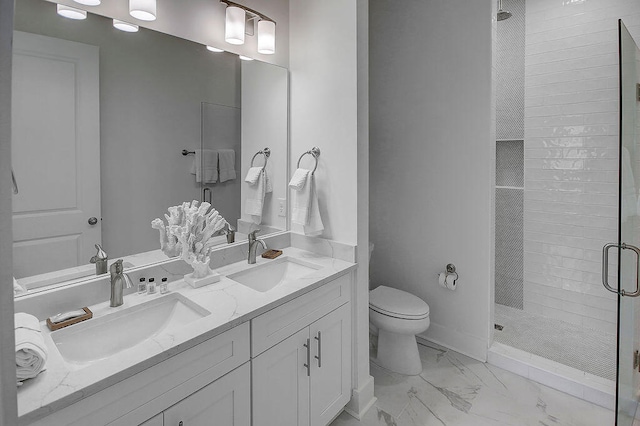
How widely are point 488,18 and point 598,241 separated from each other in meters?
1.79

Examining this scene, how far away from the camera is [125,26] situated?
1499 mm

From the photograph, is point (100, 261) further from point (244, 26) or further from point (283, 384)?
point (244, 26)

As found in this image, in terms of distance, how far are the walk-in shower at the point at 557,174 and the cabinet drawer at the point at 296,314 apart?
5.00 feet

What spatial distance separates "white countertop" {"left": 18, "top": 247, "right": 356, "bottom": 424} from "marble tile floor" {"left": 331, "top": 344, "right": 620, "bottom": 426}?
901mm

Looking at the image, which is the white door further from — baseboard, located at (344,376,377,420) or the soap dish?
baseboard, located at (344,376,377,420)

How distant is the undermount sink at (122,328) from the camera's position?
1148 mm

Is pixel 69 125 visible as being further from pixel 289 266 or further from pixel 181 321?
pixel 289 266

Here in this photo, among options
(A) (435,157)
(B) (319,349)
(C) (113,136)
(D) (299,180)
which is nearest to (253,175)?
(D) (299,180)

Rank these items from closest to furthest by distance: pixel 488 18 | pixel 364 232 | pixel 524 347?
pixel 364 232
pixel 488 18
pixel 524 347

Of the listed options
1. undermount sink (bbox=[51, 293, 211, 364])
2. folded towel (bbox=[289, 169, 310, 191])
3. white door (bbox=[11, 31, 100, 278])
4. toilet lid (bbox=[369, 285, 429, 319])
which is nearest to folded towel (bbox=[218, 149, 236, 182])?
folded towel (bbox=[289, 169, 310, 191])

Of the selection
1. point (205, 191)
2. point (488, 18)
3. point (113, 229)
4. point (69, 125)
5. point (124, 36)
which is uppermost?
point (488, 18)

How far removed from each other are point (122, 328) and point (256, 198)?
1.07m

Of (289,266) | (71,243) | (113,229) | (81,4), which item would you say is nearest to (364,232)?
(289,266)

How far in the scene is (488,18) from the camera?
229cm
